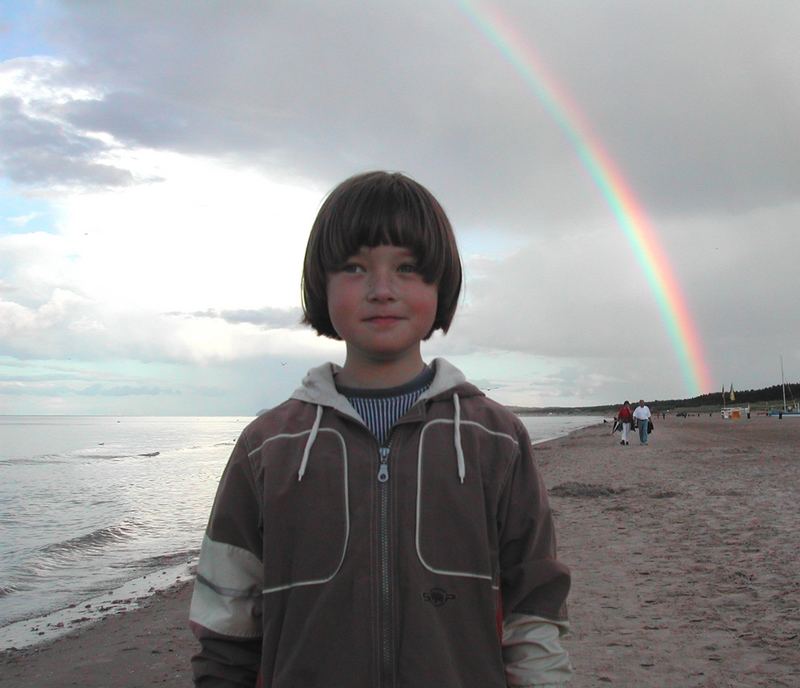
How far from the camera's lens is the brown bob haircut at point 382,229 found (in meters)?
2.06

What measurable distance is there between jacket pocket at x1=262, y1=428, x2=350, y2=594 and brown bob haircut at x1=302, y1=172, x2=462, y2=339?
0.56 m

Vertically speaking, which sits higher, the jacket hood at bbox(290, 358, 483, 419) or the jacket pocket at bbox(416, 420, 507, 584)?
the jacket hood at bbox(290, 358, 483, 419)

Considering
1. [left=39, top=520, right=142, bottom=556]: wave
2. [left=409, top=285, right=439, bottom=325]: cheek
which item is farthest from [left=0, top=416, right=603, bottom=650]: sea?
[left=409, top=285, right=439, bottom=325]: cheek

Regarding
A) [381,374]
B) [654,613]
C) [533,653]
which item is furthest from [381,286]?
[654,613]

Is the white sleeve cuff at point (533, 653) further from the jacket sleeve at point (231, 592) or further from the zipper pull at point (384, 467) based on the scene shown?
the jacket sleeve at point (231, 592)

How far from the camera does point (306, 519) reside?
1.86 m

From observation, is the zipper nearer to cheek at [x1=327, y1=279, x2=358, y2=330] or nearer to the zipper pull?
the zipper pull

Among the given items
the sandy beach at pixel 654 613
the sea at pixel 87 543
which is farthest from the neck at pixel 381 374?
the sea at pixel 87 543

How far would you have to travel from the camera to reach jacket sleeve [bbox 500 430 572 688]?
1.86 m

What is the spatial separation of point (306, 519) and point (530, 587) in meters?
0.61

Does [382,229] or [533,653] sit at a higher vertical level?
[382,229]

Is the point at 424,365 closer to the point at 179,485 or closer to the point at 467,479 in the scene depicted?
the point at 467,479

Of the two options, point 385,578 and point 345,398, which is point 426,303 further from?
point 385,578

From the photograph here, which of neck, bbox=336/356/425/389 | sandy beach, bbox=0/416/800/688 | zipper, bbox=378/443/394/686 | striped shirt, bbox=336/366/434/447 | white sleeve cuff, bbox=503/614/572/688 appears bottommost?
sandy beach, bbox=0/416/800/688
